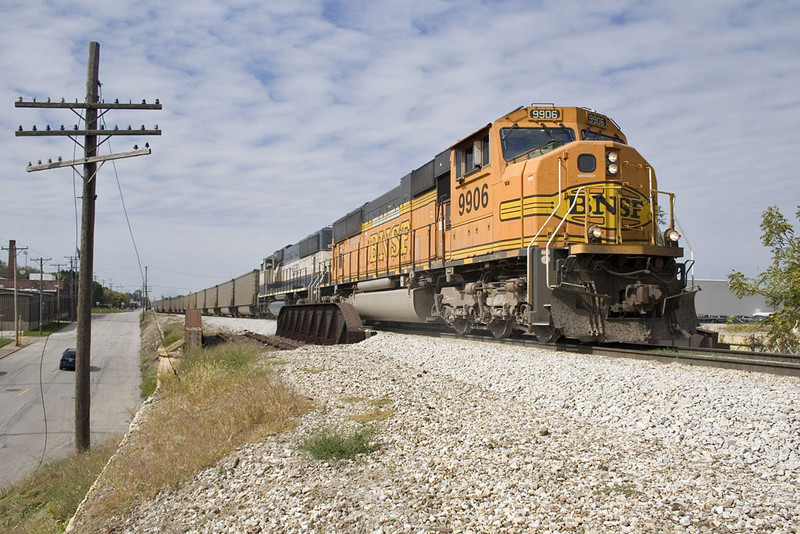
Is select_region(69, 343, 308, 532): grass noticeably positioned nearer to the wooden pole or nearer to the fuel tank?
the wooden pole

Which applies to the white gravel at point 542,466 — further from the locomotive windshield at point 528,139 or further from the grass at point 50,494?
the locomotive windshield at point 528,139

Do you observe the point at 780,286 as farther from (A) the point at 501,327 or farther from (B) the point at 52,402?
(B) the point at 52,402

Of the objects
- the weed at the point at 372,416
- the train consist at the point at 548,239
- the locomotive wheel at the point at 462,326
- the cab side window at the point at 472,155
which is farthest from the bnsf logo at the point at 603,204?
the weed at the point at 372,416

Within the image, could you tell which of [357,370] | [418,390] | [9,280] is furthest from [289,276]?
[9,280]

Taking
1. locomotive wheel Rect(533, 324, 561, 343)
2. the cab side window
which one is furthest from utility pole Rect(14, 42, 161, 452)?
locomotive wheel Rect(533, 324, 561, 343)

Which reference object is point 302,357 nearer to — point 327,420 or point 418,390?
point 418,390

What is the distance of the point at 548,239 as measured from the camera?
8.98 meters

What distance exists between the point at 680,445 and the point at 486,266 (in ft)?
20.9

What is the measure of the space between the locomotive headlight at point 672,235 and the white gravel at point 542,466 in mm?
3346

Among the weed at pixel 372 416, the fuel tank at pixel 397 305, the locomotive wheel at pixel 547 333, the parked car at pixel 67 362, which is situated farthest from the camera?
the parked car at pixel 67 362

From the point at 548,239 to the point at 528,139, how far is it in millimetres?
2074

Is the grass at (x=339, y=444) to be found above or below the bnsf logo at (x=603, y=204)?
below

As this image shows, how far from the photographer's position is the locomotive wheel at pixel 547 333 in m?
8.90

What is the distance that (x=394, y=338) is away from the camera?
40.1ft
